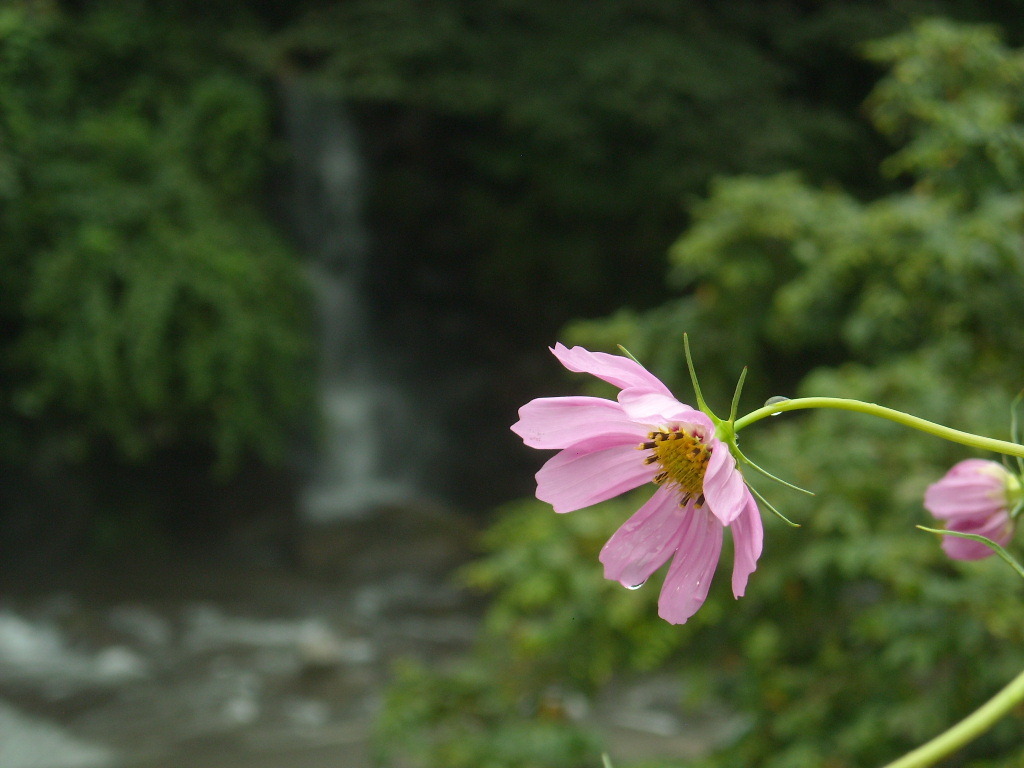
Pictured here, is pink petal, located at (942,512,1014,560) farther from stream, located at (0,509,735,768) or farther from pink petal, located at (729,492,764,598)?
stream, located at (0,509,735,768)

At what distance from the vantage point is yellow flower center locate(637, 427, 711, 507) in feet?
1.12

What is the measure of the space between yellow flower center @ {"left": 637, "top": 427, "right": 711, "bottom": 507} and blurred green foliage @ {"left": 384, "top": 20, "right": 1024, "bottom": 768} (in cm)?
79

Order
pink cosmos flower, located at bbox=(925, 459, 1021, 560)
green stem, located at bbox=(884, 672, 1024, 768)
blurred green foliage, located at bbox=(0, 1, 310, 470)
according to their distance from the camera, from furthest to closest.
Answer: blurred green foliage, located at bbox=(0, 1, 310, 470), pink cosmos flower, located at bbox=(925, 459, 1021, 560), green stem, located at bbox=(884, 672, 1024, 768)

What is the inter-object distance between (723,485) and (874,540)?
96cm

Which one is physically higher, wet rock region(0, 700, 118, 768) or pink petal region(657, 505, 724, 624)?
wet rock region(0, 700, 118, 768)

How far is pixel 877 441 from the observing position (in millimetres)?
1286

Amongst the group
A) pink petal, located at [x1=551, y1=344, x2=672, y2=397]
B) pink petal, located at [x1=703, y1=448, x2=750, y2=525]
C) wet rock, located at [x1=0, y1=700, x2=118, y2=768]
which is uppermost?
wet rock, located at [x1=0, y1=700, x2=118, y2=768]

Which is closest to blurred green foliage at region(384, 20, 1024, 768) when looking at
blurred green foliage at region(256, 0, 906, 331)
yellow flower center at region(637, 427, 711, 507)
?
yellow flower center at region(637, 427, 711, 507)

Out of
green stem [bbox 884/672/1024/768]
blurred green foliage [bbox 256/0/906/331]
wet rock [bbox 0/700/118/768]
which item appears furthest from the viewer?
blurred green foliage [bbox 256/0/906/331]

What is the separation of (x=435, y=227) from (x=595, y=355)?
437cm

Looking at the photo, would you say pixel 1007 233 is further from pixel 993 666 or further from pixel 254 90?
pixel 254 90

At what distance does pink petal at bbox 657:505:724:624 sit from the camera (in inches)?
12.1

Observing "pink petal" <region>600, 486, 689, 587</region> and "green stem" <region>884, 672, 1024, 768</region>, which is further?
"pink petal" <region>600, 486, 689, 587</region>

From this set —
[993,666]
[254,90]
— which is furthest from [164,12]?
[993,666]
